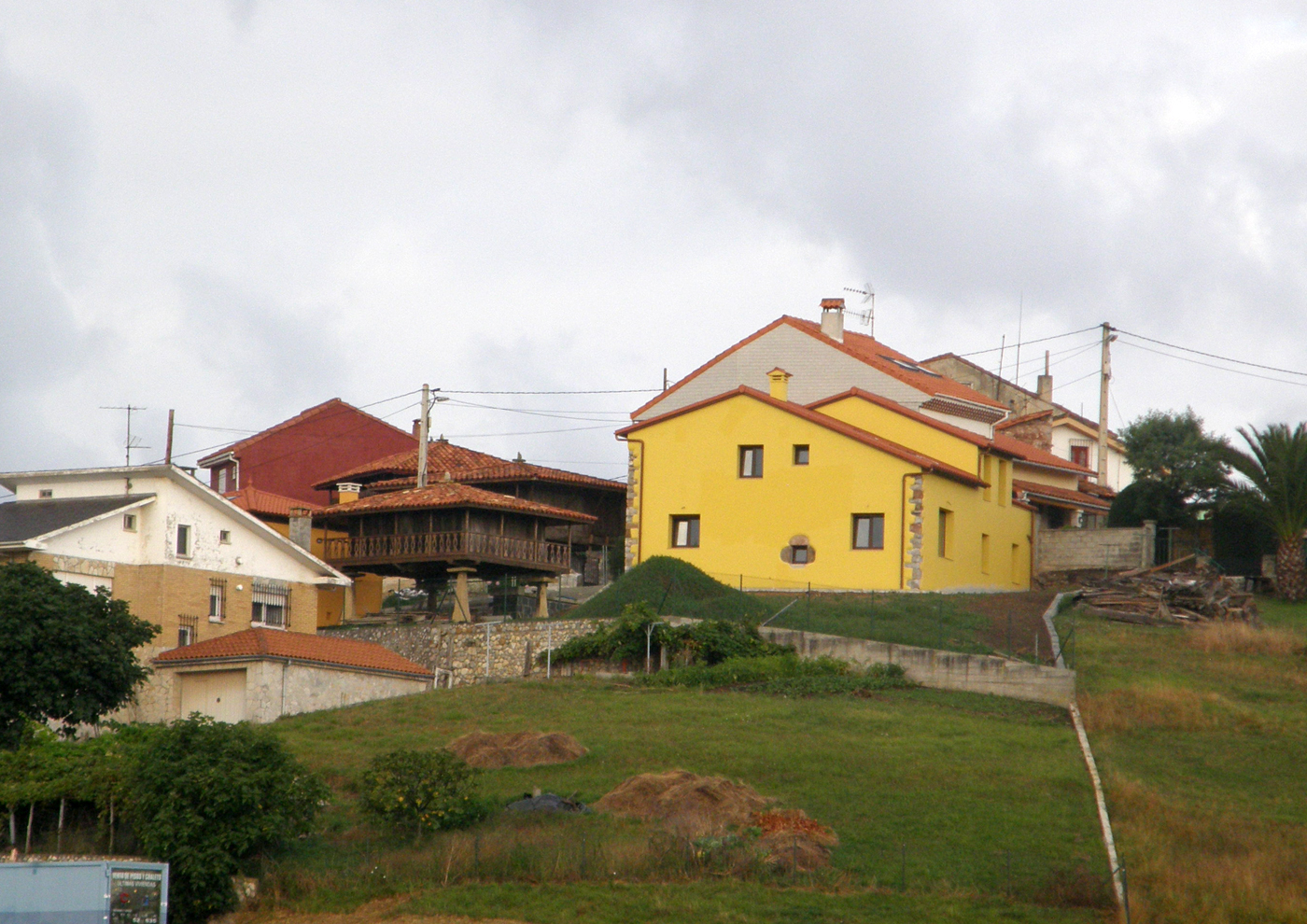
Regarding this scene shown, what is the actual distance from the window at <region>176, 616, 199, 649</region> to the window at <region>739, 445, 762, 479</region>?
17.0 meters

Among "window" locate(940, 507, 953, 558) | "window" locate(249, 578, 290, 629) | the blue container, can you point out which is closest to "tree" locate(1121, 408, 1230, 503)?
"window" locate(940, 507, 953, 558)

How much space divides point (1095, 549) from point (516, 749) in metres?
29.9

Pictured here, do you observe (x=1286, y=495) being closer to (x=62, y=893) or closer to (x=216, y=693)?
(x=216, y=693)

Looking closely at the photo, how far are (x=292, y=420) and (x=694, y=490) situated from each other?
955 inches

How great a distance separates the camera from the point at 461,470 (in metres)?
60.0

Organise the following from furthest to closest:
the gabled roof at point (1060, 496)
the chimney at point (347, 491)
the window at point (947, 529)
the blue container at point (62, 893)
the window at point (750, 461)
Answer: the gabled roof at point (1060, 496) → the chimney at point (347, 491) → the window at point (750, 461) → the window at point (947, 529) → the blue container at point (62, 893)

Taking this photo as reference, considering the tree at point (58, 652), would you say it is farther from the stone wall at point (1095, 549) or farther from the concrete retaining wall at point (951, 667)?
the stone wall at point (1095, 549)

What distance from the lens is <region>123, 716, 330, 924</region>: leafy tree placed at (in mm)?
25016

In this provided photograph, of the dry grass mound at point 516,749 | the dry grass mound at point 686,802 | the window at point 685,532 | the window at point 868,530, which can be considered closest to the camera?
the dry grass mound at point 686,802

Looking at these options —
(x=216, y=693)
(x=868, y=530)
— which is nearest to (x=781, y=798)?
(x=216, y=693)

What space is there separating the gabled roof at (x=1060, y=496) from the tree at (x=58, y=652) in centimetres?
3381

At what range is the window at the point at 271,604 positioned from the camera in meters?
45.2

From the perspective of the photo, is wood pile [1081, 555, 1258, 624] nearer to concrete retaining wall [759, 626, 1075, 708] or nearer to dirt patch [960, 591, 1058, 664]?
dirt patch [960, 591, 1058, 664]

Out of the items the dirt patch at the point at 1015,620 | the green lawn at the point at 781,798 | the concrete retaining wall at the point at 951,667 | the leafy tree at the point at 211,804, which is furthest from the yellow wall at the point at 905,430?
the leafy tree at the point at 211,804
